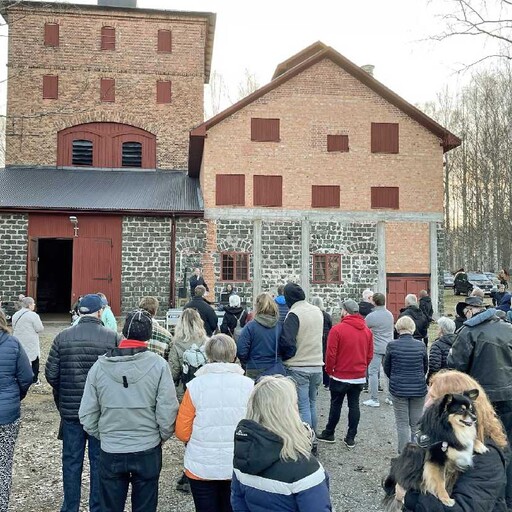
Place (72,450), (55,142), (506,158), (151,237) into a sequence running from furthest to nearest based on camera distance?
(506,158) < (55,142) < (151,237) < (72,450)

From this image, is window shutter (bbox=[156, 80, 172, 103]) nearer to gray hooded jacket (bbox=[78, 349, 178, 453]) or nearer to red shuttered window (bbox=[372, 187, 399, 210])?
red shuttered window (bbox=[372, 187, 399, 210])

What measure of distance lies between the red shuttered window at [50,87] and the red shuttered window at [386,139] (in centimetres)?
1544

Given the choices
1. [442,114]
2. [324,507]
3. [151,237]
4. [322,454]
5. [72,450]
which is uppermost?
[442,114]

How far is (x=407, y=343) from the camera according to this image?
5699 millimetres

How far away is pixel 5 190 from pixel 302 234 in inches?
468

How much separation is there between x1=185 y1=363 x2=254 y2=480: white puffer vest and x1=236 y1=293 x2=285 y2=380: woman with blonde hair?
7.25ft

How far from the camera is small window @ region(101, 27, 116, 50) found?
24.3m

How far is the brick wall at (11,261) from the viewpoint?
709 inches

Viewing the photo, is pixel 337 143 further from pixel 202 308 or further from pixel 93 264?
pixel 202 308

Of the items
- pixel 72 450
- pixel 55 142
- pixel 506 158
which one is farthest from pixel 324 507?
pixel 506 158

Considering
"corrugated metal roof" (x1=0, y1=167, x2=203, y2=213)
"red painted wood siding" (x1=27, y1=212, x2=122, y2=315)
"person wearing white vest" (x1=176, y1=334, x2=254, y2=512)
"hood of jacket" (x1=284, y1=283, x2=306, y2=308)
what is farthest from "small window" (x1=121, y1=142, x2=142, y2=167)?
"person wearing white vest" (x1=176, y1=334, x2=254, y2=512)

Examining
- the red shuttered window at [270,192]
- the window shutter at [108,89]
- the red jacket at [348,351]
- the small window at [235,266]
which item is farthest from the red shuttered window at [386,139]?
the red jacket at [348,351]

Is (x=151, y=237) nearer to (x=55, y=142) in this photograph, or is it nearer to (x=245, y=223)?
(x=245, y=223)

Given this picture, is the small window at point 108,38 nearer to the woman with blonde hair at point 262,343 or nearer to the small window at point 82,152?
the small window at point 82,152
